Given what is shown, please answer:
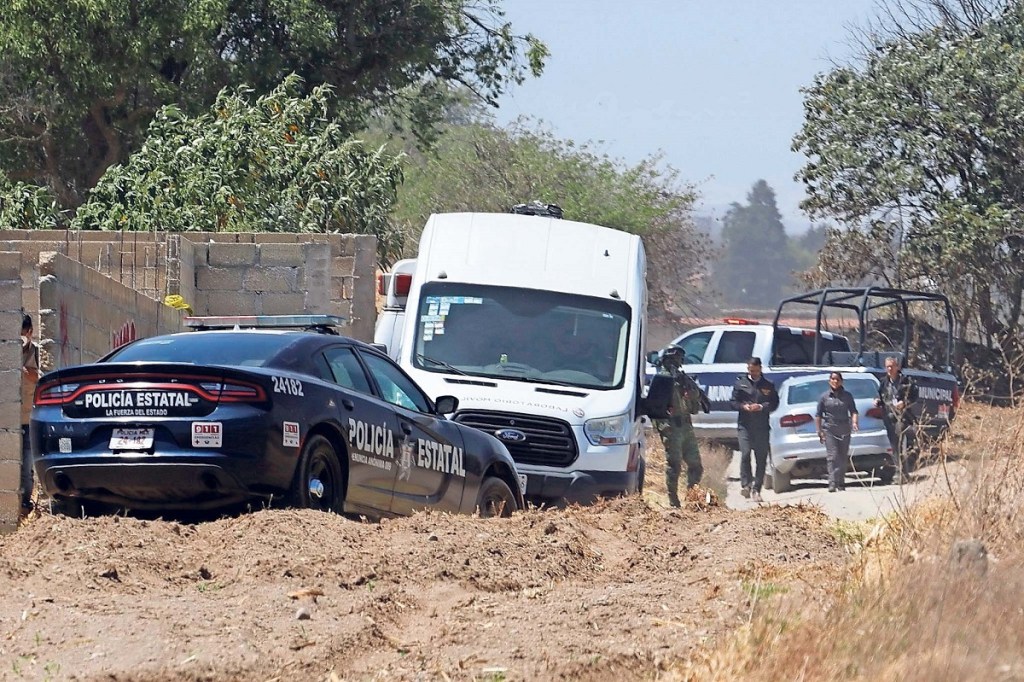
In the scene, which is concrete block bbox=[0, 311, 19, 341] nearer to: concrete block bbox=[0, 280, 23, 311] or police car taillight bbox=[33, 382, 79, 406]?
concrete block bbox=[0, 280, 23, 311]

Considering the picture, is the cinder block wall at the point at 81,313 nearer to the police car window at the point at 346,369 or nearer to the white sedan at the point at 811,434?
the police car window at the point at 346,369

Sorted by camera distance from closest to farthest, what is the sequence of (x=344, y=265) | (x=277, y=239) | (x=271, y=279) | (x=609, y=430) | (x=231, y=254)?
1. (x=609, y=430)
2. (x=231, y=254)
3. (x=271, y=279)
4. (x=277, y=239)
5. (x=344, y=265)

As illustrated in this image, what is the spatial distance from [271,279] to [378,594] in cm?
951

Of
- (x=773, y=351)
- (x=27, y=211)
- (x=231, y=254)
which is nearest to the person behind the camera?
(x=231, y=254)

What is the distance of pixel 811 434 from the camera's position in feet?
60.8

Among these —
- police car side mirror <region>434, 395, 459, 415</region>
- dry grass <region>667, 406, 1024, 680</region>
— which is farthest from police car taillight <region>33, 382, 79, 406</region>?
dry grass <region>667, 406, 1024, 680</region>

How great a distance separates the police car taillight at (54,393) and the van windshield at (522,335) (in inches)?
197

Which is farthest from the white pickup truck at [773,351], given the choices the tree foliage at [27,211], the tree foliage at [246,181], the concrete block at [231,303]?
the tree foliage at [27,211]

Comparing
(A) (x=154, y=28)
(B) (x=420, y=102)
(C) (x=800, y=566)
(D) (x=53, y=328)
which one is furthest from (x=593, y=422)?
(B) (x=420, y=102)

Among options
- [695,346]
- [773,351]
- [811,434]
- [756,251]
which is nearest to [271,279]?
[811,434]

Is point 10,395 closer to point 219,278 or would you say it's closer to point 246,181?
point 219,278

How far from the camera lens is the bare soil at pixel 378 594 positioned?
5.58 meters

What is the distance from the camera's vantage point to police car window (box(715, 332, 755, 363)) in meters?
22.0

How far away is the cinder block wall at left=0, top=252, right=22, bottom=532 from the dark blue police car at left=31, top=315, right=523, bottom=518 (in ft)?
3.52
